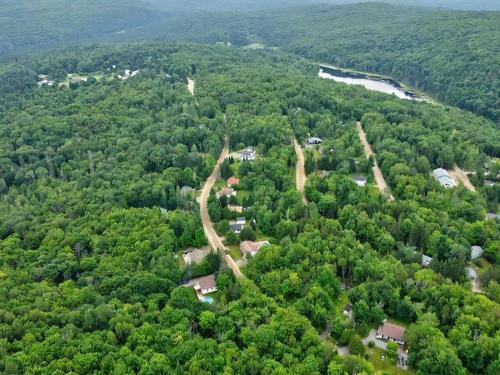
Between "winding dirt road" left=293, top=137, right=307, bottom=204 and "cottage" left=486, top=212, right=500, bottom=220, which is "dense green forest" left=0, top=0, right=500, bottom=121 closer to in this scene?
"winding dirt road" left=293, top=137, right=307, bottom=204

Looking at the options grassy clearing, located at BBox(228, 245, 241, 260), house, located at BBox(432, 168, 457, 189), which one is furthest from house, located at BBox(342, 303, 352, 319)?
house, located at BBox(432, 168, 457, 189)

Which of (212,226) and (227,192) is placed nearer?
(212,226)

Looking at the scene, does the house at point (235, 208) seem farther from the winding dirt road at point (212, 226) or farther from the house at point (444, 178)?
the house at point (444, 178)

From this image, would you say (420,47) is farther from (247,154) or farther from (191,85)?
(247,154)

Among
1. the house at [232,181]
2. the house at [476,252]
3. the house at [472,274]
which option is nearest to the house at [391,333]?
the house at [472,274]

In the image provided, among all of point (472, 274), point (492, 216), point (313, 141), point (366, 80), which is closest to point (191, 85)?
point (313, 141)

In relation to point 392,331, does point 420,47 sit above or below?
above

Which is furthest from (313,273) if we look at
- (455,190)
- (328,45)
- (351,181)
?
(328,45)
